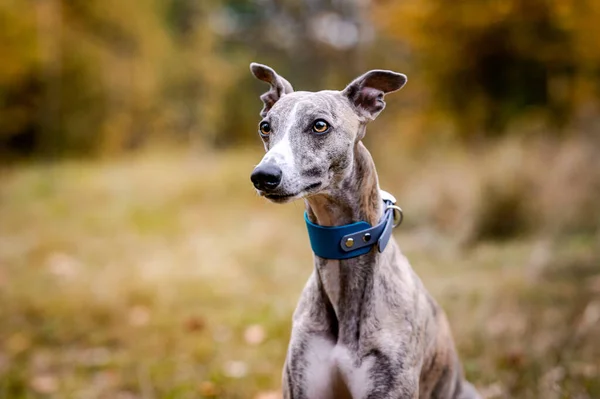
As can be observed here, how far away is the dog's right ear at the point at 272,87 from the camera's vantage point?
2.50 metres

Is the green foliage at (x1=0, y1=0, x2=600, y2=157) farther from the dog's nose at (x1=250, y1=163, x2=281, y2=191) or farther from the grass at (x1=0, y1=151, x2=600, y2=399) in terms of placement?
the dog's nose at (x1=250, y1=163, x2=281, y2=191)

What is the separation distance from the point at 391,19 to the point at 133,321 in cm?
769

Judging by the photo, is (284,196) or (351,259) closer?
(284,196)

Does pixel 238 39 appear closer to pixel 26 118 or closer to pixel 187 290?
pixel 26 118

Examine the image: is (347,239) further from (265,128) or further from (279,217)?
(279,217)

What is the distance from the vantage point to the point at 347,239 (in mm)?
2234

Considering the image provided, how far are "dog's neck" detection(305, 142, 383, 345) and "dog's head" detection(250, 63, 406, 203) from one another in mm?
71

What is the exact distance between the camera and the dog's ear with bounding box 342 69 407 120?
92.6 inches

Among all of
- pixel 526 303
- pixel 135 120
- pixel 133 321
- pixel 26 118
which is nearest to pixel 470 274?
pixel 526 303

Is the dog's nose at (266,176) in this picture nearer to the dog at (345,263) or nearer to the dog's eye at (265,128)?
the dog at (345,263)

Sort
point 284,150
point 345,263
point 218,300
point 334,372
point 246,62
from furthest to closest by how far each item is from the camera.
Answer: point 246,62
point 218,300
point 345,263
point 334,372
point 284,150

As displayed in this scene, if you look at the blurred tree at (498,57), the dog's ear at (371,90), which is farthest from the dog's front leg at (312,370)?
the blurred tree at (498,57)

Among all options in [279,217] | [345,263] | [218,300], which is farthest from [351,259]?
[279,217]

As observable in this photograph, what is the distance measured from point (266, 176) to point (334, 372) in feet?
2.47
